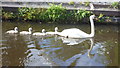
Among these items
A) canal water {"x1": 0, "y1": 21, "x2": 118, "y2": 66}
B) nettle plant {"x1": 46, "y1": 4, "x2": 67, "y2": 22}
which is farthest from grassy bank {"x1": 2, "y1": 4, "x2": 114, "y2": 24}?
canal water {"x1": 0, "y1": 21, "x2": 118, "y2": 66}

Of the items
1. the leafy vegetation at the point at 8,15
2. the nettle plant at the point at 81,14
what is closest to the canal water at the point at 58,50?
the nettle plant at the point at 81,14

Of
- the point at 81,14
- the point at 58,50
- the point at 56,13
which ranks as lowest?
the point at 58,50

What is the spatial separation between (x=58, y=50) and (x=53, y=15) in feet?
18.6

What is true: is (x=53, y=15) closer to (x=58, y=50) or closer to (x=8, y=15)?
(x=8, y=15)

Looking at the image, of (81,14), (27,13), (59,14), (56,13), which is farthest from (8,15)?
(81,14)

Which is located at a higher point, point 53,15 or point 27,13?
point 27,13

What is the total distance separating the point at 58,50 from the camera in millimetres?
7301

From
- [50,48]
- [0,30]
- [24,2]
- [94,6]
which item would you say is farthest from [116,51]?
[24,2]

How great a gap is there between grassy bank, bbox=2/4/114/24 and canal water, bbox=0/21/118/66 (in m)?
2.83

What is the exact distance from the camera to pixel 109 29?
37.0 ft

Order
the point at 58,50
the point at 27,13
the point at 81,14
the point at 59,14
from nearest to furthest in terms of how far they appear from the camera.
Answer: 1. the point at 58,50
2. the point at 81,14
3. the point at 59,14
4. the point at 27,13

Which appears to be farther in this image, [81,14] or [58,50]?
[81,14]

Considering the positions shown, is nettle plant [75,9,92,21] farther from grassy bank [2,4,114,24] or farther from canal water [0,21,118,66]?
canal water [0,21,118,66]

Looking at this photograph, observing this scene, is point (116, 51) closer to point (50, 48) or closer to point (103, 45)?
point (103, 45)
